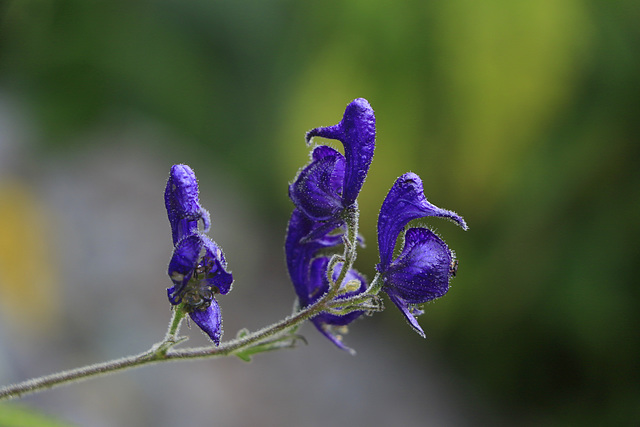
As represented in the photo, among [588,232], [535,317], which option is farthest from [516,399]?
[588,232]

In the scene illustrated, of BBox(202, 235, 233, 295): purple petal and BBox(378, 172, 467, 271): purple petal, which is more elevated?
BBox(378, 172, 467, 271): purple petal

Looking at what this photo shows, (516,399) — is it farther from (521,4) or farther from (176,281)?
(176,281)

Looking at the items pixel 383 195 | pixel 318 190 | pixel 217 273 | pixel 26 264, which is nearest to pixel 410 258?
pixel 318 190

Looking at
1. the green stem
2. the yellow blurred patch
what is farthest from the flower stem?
the yellow blurred patch

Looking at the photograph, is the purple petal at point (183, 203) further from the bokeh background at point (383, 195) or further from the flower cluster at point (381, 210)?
the bokeh background at point (383, 195)

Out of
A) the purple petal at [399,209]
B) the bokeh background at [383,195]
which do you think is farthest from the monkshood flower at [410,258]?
the bokeh background at [383,195]

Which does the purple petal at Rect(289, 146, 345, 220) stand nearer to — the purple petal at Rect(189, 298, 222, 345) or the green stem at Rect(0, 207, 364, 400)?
the green stem at Rect(0, 207, 364, 400)
